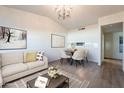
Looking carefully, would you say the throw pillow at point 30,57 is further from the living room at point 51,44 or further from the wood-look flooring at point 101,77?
the wood-look flooring at point 101,77

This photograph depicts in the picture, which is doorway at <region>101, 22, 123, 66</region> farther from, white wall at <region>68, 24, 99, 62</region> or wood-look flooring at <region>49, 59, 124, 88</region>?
wood-look flooring at <region>49, 59, 124, 88</region>

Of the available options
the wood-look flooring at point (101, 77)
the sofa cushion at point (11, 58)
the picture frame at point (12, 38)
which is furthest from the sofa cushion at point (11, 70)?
the wood-look flooring at point (101, 77)

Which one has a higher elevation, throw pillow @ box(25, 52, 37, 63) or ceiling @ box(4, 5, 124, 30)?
ceiling @ box(4, 5, 124, 30)

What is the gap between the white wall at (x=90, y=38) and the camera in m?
5.87

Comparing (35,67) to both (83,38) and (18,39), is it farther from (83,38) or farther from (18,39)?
(83,38)

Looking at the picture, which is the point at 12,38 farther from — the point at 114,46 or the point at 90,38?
the point at 114,46

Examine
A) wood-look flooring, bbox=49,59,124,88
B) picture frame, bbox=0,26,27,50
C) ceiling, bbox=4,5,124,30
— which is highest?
ceiling, bbox=4,5,124,30

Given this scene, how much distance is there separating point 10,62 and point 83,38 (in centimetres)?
480

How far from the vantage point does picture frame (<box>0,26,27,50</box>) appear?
3619 millimetres

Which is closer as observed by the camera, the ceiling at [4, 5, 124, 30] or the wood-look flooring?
the wood-look flooring

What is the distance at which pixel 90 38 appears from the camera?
6.13 metres

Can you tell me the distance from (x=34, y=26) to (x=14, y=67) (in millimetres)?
2517

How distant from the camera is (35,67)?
11.8 ft

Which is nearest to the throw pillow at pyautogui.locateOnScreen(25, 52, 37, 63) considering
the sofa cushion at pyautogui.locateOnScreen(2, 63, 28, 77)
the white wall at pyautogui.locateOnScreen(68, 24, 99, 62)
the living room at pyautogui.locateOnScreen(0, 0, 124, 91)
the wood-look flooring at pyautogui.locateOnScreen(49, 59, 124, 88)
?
the living room at pyautogui.locateOnScreen(0, 0, 124, 91)
